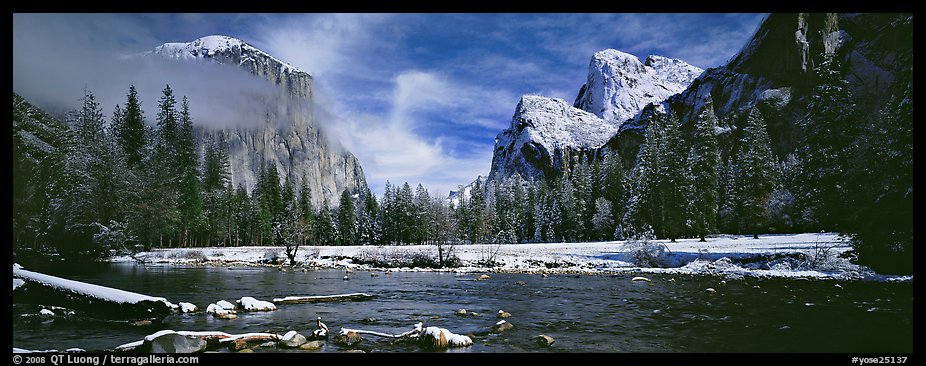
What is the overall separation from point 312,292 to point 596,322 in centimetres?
1352

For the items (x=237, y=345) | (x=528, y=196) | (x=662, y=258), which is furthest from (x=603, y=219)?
(x=237, y=345)

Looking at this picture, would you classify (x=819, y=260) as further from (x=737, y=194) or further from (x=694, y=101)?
(x=694, y=101)

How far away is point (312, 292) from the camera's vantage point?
2058cm

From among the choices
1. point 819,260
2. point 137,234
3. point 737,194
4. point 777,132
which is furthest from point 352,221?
point 777,132

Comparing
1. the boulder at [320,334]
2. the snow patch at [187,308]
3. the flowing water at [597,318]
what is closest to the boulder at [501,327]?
the flowing water at [597,318]

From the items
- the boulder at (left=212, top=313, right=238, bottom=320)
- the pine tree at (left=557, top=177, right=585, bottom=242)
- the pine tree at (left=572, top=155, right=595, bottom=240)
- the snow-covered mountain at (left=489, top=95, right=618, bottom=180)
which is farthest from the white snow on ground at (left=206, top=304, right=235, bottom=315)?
the snow-covered mountain at (left=489, top=95, right=618, bottom=180)

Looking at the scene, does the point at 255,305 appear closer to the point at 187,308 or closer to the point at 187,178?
the point at 187,308

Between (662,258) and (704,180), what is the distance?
19229 millimetres

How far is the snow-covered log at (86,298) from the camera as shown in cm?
1180

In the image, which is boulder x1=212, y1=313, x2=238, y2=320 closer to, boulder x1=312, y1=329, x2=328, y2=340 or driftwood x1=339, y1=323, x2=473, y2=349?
boulder x1=312, y1=329, x2=328, y2=340

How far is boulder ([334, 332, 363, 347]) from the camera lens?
964 cm

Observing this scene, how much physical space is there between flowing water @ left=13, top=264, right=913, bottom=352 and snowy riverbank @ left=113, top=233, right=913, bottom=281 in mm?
4995

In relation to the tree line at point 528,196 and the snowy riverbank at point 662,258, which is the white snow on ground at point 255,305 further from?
the tree line at point 528,196

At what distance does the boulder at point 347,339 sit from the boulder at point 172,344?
265 centimetres
